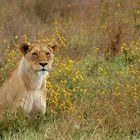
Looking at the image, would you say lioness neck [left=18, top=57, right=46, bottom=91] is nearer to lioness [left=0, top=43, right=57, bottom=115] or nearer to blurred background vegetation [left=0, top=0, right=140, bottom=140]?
lioness [left=0, top=43, right=57, bottom=115]

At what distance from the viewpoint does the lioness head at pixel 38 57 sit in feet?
23.1

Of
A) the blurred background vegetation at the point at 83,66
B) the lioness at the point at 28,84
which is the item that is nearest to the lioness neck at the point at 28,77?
the lioness at the point at 28,84

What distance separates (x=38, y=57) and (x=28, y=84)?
415mm

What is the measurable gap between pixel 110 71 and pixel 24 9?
545 centimetres

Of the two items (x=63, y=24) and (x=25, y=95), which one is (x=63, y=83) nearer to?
(x=25, y=95)

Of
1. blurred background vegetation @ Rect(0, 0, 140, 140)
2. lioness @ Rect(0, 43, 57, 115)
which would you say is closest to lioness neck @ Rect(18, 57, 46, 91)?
lioness @ Rect(0, 43, 57, 115)

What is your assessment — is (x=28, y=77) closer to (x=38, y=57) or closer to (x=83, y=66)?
(x=38, y=57)

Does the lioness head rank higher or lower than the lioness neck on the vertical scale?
higher

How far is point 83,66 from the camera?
988cm

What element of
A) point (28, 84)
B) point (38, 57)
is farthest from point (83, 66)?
point (38, 57)

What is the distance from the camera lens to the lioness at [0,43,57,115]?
282 inches

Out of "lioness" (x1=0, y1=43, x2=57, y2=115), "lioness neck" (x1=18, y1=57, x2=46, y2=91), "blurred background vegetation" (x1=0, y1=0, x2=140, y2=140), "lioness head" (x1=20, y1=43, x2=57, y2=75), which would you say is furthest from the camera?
"lioness neck" (x1=18, y1=57, x2=46, y2=91)

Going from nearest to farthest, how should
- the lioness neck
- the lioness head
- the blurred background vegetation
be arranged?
the blurred background vegetation < the lioness head < the lioness neck

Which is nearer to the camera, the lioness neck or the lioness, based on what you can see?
the lioness
